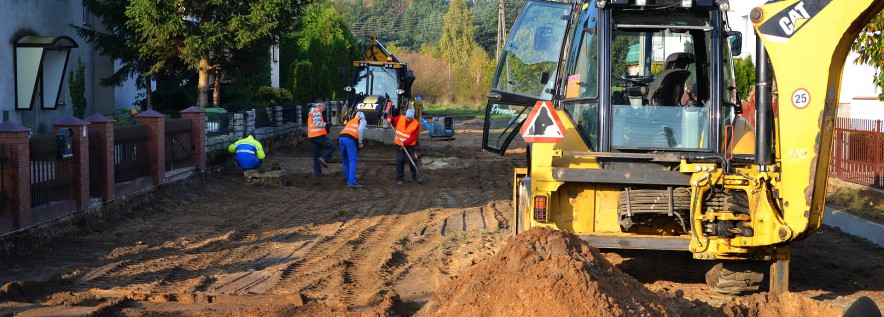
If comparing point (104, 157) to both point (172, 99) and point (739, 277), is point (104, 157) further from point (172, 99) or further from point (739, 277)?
point (172, 99)

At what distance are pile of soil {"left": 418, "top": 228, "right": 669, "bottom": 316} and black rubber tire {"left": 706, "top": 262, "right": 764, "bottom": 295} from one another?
2.32m

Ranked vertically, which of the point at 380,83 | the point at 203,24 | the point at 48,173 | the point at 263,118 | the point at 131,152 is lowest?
the point at 48,173

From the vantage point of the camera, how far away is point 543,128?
27.8ft

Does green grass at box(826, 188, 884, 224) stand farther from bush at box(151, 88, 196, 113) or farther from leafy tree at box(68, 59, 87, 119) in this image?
bush at box(151, 88, 196, 113)

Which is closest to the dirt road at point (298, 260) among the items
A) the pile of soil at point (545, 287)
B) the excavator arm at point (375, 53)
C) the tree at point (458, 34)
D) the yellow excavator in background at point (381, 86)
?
the pile of soil at point (545, 287)

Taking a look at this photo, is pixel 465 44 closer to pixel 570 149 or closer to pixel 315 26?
pixel 315 26

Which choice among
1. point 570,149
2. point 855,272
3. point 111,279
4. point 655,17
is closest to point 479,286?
point 570,149

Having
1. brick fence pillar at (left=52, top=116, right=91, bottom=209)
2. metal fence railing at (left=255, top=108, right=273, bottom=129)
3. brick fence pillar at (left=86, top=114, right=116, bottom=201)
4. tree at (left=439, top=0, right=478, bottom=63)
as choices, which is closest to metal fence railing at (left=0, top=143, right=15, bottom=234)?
brick fence pillar at (left=52, top=116, right=91, bottom=209)

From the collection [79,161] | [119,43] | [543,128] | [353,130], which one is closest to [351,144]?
[353,130]

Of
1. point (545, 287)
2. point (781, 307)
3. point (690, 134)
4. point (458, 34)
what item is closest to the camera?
point (545, 287)

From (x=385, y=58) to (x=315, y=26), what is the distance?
2310cm

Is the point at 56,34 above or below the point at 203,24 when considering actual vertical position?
below

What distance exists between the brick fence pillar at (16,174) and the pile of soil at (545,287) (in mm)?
6308

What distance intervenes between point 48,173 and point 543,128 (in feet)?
22.5
